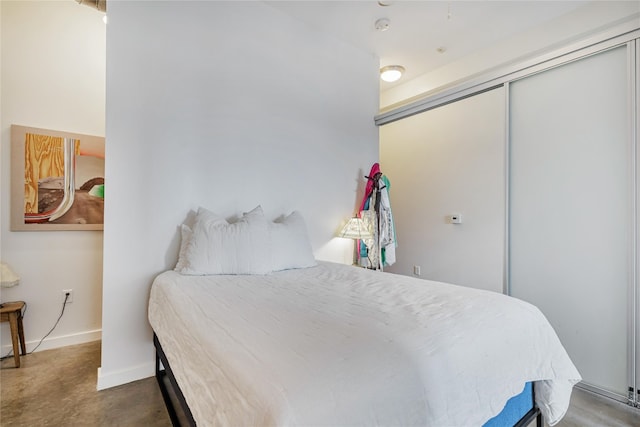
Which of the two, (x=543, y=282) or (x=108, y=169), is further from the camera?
(x=543, y=282)

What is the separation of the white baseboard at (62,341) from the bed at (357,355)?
160cm

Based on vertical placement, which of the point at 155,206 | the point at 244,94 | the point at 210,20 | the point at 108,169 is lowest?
the point at 155,206

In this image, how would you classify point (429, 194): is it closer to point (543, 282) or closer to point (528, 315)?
point (543, 282)

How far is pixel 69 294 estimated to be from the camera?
102 inches

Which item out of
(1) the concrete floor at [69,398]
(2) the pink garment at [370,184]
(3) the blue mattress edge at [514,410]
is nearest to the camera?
(3) the blue mattress edge at [514,410]

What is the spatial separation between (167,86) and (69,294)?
2.05 m

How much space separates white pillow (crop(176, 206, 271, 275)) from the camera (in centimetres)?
195

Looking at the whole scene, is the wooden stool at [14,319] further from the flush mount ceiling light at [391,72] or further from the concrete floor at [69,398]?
the flush mount ceiling light at [391,72]

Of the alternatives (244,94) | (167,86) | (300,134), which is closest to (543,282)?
(300,134)

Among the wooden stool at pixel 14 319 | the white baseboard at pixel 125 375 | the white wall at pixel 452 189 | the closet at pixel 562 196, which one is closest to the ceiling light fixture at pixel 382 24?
the closet at pixel 562 196

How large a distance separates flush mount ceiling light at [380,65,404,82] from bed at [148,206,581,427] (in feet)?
9.67

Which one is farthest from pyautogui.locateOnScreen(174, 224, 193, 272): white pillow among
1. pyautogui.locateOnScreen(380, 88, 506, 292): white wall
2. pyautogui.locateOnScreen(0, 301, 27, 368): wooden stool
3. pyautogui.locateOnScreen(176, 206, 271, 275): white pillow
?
pyautogui.locateOnScreen(380, 88, 506, 292): white wall

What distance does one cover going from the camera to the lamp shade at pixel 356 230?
294cm

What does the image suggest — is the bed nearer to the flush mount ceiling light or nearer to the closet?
the closet
